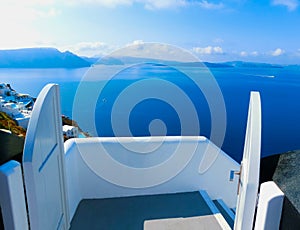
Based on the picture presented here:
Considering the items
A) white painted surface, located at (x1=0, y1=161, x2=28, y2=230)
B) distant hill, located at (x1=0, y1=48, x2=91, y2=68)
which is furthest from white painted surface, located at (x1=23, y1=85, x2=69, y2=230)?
distant hill, located at (x1=0, y1=48, x2=91, y2=68)

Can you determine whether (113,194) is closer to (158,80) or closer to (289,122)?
(158,80)

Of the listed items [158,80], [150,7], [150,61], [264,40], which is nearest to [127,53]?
[150,61]

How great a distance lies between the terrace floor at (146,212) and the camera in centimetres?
214

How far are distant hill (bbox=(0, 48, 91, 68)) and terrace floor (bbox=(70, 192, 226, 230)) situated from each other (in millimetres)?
1704

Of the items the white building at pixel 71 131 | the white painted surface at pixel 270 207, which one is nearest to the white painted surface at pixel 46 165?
the white building at pixel 71 131

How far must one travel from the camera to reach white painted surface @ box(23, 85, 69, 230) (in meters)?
0.99

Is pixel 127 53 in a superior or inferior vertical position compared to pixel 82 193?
superior

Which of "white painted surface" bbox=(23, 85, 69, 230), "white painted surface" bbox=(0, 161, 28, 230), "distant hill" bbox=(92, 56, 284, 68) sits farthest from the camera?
"distant hill" bbox=(92, 56, 284, 68)

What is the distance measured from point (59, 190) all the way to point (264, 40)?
4985 millimetres

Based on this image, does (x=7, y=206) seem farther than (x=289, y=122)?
No

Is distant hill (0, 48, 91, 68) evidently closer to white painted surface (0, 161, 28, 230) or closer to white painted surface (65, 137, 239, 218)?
white painted surface (65, 137, 239, 218)

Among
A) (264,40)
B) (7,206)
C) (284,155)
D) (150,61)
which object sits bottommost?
(7,206)

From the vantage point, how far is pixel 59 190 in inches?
60.8

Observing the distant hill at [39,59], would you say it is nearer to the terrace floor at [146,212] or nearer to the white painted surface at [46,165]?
the white painted surface at [46,165]
